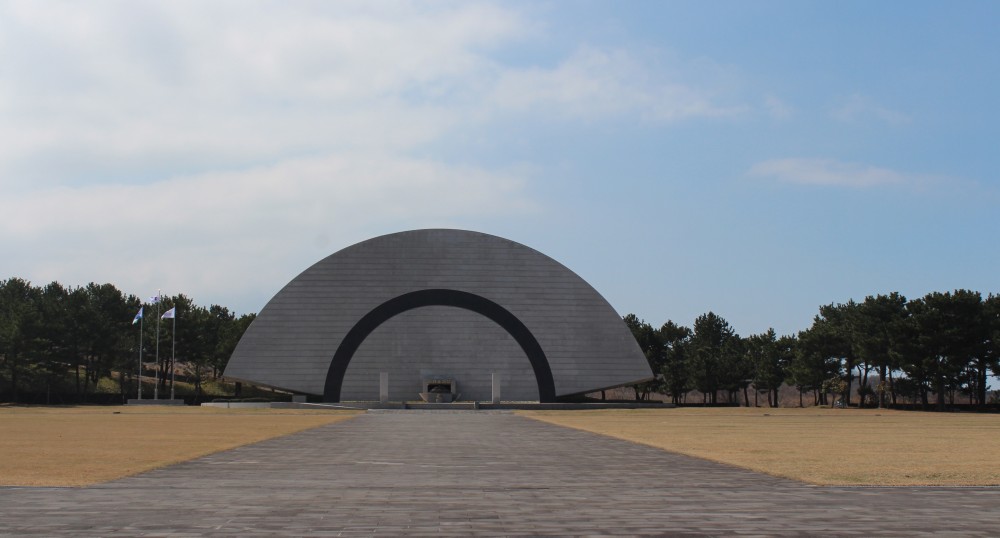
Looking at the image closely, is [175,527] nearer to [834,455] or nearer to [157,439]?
[834,455]

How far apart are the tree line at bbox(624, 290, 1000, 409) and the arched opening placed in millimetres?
21435

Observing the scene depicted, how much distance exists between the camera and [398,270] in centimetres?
7306

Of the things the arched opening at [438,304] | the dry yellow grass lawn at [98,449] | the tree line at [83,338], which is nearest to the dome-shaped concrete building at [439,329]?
the arched opening at [438,304]

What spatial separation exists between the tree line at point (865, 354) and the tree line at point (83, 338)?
43.5 m

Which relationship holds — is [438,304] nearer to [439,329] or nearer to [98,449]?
[439,329]

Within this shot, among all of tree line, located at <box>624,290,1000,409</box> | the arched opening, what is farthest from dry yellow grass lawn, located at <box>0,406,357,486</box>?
tree line, located at <box>624,290,1000,409</box>

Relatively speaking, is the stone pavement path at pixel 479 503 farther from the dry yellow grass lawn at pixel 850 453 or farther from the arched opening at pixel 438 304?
the arched opening at pixel 438 304

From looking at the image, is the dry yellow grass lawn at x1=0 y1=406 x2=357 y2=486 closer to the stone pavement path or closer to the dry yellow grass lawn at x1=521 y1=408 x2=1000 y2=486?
the stone pavement path

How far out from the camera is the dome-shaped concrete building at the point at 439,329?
231ft

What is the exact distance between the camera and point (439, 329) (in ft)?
236

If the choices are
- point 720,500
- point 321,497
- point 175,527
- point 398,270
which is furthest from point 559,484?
point 398,270

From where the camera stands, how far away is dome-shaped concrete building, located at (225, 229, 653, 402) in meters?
70.3

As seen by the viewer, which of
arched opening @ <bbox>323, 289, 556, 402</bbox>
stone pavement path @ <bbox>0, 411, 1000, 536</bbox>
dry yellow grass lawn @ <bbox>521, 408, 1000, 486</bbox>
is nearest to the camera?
stone pavement path @ <bbox>0, 411, 1000, 536</bbox>

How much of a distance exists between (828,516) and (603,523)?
2577 millimetres
